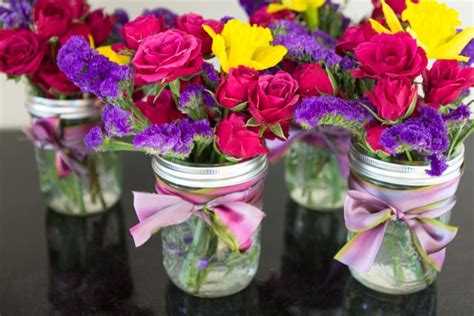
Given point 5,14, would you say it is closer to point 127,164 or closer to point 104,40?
point 104,40

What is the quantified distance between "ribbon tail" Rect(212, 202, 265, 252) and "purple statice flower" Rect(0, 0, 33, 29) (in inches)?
15.2

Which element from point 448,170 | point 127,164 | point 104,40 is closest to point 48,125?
point 104,40

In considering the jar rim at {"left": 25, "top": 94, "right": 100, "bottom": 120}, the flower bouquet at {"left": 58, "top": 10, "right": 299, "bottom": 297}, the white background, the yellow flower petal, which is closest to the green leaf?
the flower bouquet at {"left": 58, "top": 10, "right": 299, "bottom": 297}

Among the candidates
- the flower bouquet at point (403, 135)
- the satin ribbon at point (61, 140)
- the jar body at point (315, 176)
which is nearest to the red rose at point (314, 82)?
the flower bouquet at point (403, 135)

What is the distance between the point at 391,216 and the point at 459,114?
132 mm

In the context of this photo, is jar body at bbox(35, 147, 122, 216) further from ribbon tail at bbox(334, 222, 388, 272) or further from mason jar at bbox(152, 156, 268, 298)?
ribbon tail at bbox(334, 222, 388, 272)

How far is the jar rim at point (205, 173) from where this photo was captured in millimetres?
624

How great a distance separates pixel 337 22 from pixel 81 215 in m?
0.47

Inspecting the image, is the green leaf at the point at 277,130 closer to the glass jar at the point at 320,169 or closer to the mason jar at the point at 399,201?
the mason jar at the point at 399,201

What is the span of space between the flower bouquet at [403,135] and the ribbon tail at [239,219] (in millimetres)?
105

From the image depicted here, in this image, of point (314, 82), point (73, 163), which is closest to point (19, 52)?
point (73, 163)

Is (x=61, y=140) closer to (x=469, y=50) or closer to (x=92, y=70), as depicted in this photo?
(x=92, y=70)

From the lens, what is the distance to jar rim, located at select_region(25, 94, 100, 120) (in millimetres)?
789

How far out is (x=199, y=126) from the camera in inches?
22.8
